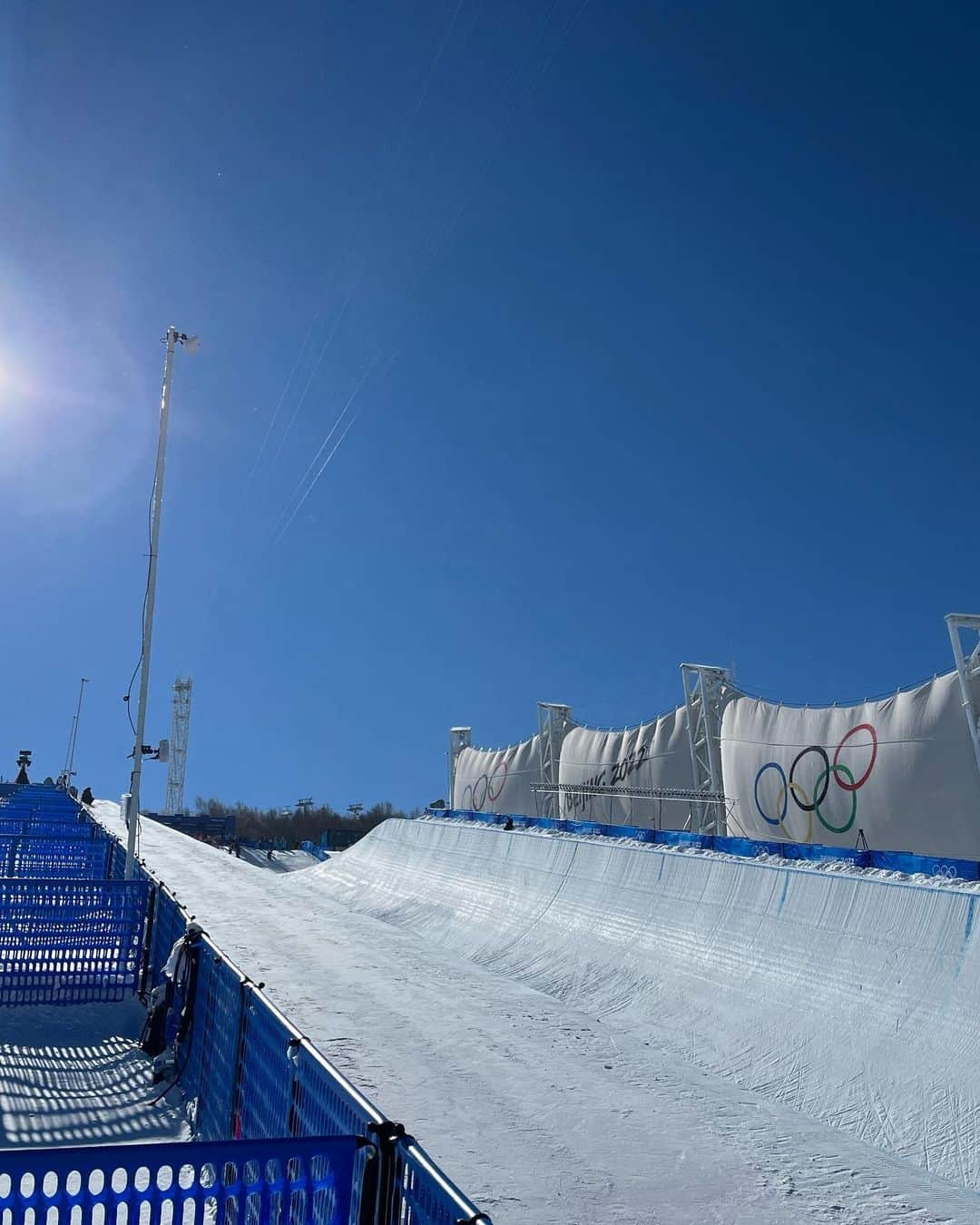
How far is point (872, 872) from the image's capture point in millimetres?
11547

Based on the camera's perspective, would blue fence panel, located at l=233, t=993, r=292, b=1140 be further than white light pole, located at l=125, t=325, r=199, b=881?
No

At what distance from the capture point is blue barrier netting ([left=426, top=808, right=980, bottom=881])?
37.2 feet

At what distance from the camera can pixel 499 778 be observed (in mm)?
53375

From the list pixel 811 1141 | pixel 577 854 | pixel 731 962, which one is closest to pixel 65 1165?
pixel 811 1141

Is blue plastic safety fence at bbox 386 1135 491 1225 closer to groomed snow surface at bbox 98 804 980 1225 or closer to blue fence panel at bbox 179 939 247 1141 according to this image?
groomed snow surface at bbox 98 804 980 1225

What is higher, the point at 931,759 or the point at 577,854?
the point at 931,759

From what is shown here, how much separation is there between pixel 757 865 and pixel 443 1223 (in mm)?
9970

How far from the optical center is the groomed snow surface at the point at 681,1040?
6883 mm

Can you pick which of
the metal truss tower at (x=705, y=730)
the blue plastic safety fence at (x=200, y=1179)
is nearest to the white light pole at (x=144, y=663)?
the blue plastic safety fence at (x=200, y=1179)

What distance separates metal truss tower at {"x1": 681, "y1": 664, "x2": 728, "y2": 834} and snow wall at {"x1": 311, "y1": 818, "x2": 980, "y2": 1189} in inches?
579

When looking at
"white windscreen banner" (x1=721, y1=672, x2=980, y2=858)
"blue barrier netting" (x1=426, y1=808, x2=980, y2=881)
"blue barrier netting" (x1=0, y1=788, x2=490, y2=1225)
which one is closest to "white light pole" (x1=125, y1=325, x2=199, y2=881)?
"blue barrier netting" (x1=0, y1=788, x2=490, y2=1225)

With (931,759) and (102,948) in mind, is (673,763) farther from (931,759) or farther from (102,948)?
(102,948)

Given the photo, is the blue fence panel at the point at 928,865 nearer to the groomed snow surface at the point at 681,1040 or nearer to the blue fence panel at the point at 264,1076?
the groomed snow surface at the point at 681,1040

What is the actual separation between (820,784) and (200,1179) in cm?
2231
